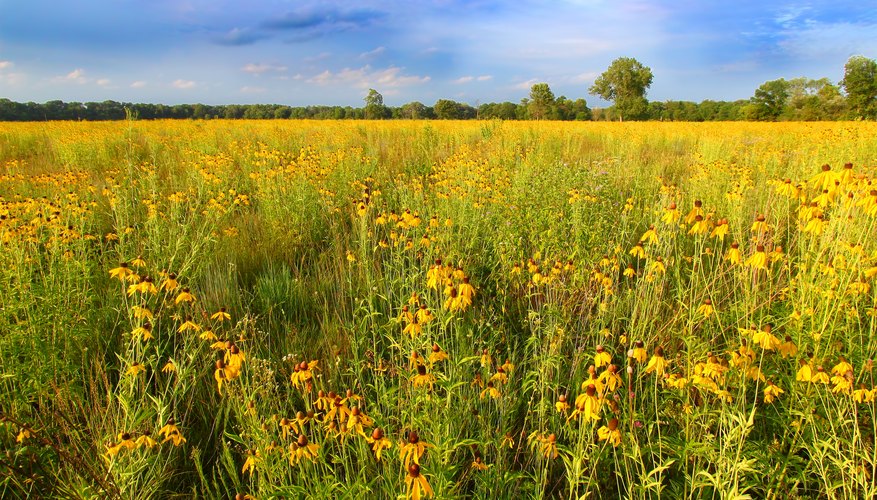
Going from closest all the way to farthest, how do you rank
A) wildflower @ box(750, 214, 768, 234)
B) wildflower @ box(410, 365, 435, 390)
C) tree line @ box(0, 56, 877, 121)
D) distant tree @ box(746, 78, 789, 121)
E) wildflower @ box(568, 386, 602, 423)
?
wildflower @ box(568, 386, 602, 423) < wildflower @ box(410, 365, 435, 390) < wildflower @ box(750, 214, 768, 234) < tree line @ box(0, 56, 877, 121) < distant tree @ box(746, 78, 789, 121)

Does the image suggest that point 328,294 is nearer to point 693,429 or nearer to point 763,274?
point 693,429

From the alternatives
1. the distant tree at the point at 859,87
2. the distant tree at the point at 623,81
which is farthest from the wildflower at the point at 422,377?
the distant tree at the point at 623,81

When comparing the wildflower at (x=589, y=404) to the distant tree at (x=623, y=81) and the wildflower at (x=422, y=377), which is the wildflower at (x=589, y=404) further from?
the distant tree at (x=623, y=81)

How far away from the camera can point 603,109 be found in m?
37.4

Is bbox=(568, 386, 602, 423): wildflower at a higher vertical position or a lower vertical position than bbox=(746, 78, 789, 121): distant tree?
lower

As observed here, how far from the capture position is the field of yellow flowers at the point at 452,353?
1410 millimetres

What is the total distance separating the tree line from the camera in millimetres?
22859

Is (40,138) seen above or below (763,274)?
above

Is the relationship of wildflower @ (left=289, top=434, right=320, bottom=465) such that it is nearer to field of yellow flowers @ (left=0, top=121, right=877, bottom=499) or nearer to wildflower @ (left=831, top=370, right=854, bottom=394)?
field of yellow flowers @ (left=0, top=121, right=877, bottom=499)

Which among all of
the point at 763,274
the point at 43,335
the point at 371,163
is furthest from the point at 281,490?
the point at 371,163

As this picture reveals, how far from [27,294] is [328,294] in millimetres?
→ 1565

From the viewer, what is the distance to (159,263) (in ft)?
9.95

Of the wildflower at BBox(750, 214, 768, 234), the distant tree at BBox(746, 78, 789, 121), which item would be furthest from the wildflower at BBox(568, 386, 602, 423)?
the distant tree at BBox(746, 78, 789, 121)

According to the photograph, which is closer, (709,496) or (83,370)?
(709,496)
